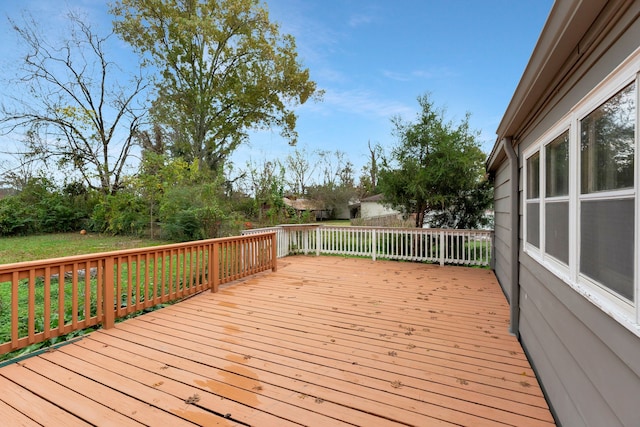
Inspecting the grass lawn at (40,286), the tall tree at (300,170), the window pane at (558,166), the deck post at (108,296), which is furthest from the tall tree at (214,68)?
the window pane at (558,166)

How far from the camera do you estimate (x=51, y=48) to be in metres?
12.8

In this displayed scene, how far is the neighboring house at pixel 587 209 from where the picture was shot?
1.14 meters

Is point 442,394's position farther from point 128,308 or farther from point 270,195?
point 270,195

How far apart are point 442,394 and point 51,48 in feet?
58.0

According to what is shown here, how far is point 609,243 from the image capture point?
1326 millimetres

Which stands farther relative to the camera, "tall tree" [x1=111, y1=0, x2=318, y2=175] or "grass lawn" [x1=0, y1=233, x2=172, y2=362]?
"tall tree" [x1=111, y1=0, x2=318, y2=175]

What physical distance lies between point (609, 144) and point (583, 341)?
0.95m

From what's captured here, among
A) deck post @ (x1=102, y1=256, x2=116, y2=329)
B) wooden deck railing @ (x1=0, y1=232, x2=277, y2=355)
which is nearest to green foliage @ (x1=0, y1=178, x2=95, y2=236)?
wooden deck railing @ (x1=0, y1=232, x2=277, y2=355)

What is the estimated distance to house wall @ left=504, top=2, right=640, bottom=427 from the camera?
112cm

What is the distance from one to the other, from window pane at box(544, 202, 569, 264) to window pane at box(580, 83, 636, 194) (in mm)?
379

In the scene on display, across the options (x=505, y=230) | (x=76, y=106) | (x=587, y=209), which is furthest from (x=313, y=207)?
(x=587, y=209)

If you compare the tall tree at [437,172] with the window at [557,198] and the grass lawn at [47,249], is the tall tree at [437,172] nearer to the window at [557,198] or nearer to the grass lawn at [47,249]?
the window at [557,198]

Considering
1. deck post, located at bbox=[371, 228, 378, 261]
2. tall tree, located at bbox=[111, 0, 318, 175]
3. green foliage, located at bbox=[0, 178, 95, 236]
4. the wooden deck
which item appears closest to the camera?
the wooden deck

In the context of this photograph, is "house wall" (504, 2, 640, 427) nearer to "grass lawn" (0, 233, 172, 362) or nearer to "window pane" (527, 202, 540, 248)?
"window pane" (527, 202, 540, 248)
